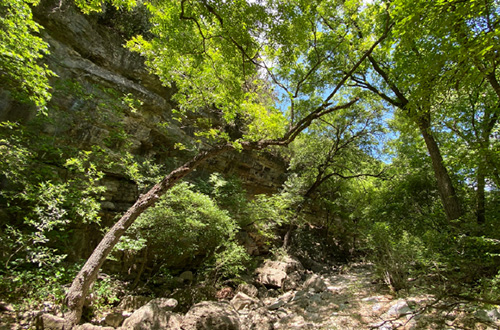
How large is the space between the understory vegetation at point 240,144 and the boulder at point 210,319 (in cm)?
202

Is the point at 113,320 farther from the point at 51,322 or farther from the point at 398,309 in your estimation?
the point at 398,309

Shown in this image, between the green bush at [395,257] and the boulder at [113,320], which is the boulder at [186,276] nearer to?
the boulder at [113,320]

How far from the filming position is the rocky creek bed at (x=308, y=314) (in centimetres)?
360

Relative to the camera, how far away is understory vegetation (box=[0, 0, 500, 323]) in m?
4.03

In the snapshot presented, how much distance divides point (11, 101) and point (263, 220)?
9.63m

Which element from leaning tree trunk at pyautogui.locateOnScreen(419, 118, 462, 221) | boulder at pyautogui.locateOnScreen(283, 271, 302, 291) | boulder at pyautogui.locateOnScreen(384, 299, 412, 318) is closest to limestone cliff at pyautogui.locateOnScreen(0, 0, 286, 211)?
boulder at pyautogui.locateOnScreen(283, 271, 302, 291)

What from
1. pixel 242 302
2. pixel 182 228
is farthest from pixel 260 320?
pixel 182 228

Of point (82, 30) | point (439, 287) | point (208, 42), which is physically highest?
point (82, 30)

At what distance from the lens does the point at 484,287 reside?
11.3ft

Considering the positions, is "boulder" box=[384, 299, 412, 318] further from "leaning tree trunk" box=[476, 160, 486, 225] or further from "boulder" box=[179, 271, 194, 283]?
"boulder" box=[179, 271, 194, 283]

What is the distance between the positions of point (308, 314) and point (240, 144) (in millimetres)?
4385

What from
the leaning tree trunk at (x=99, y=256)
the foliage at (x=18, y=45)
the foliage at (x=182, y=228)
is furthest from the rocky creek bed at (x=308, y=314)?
the foliage at (x=18, y=45)

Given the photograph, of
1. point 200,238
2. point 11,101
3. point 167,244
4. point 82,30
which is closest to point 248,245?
point 200,238

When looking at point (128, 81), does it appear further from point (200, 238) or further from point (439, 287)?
point (439, 287)
